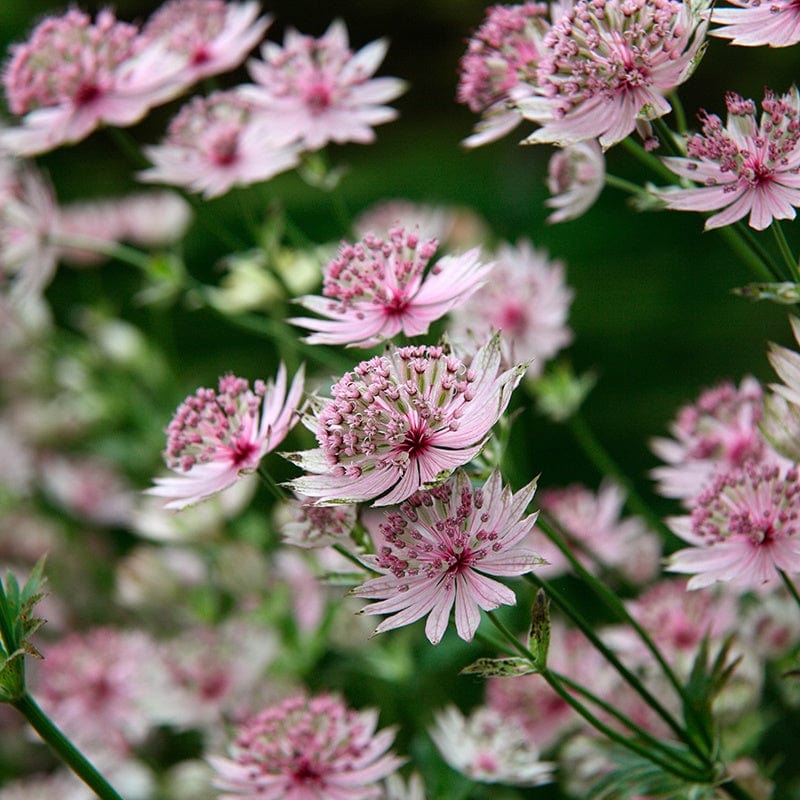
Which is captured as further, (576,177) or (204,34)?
(204,34)

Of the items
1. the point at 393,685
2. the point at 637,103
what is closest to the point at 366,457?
the point at 637,103

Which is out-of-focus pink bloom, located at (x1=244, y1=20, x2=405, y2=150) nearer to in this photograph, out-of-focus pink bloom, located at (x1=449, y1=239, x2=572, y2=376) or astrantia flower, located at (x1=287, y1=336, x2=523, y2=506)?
out-of-focus pink bloom, located at (x1=449, y1=239, x2=572, y2=376)

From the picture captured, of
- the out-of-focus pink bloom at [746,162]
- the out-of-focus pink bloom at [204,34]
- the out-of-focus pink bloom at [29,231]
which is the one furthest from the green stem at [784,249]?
the out-of-focus pink bloom at [29,231]

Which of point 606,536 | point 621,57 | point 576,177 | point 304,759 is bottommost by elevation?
point 606,536

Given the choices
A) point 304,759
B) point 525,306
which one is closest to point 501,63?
point 525,306

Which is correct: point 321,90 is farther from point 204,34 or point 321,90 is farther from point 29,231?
point 29,231

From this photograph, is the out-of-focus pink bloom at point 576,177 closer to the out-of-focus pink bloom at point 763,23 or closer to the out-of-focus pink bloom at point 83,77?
the out-of-focus pink bloom at point 763,23

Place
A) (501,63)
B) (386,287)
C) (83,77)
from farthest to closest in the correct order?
(83,77) < (501,63) < (386,287)

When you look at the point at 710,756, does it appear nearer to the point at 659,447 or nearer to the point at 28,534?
the point at 659,447
